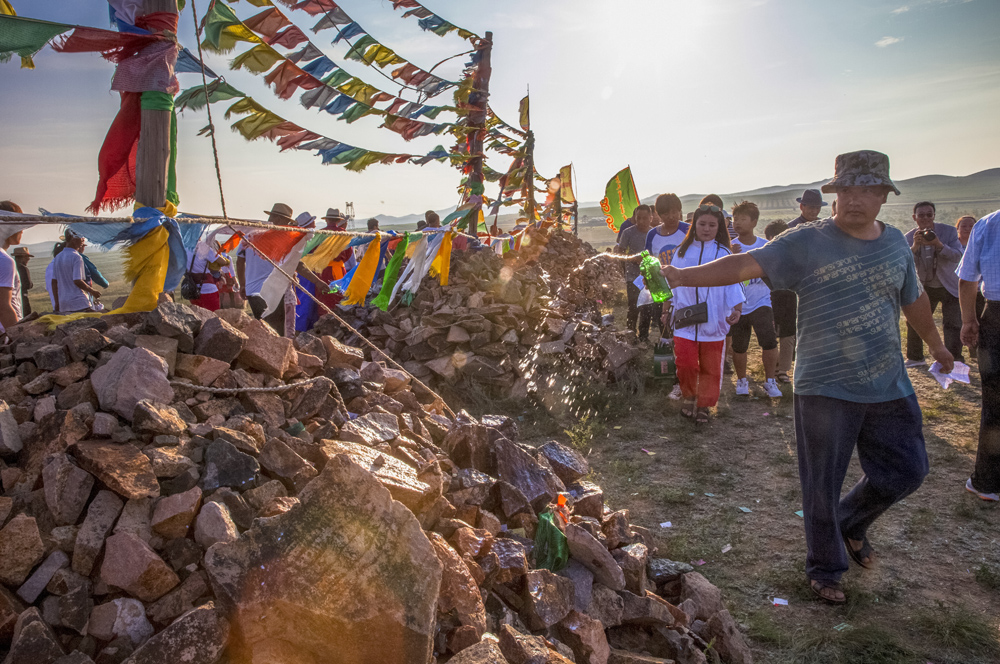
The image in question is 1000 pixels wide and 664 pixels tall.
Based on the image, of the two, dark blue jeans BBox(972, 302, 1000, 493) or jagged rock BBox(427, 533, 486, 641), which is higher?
dark blue jeans BBox(972, 302, 1000, 493)

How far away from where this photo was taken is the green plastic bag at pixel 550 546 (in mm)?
2865

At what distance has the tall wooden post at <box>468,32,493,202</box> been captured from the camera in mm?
10055

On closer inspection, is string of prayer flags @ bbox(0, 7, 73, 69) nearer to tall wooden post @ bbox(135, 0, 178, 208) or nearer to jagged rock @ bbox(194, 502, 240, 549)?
tall wooden post @ bbox(135, 0, 178, 208)

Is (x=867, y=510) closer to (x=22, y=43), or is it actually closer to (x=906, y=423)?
(x=906, y=423)

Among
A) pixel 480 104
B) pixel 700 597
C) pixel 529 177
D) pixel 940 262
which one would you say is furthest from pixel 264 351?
pixel 529 177

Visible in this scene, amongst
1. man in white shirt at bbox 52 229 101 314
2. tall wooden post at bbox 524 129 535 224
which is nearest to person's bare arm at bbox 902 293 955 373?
man in white shirt at bbox 52 229 101 314

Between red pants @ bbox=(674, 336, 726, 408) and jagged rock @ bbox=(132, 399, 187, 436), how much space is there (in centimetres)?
431

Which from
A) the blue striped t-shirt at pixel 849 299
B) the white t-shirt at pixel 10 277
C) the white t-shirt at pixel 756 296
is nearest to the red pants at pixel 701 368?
the white t-shirt at pixel 756 296

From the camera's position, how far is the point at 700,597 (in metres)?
2.94

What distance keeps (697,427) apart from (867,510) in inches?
98.2

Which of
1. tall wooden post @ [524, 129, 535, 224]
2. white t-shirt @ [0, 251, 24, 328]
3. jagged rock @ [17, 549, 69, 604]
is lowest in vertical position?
jagged rock @ [17, 549, 69, 604]

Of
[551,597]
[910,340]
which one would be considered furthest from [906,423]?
[910,340]

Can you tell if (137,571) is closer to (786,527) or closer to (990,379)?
(786,527)

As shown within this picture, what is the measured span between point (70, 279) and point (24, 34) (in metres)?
3.52
